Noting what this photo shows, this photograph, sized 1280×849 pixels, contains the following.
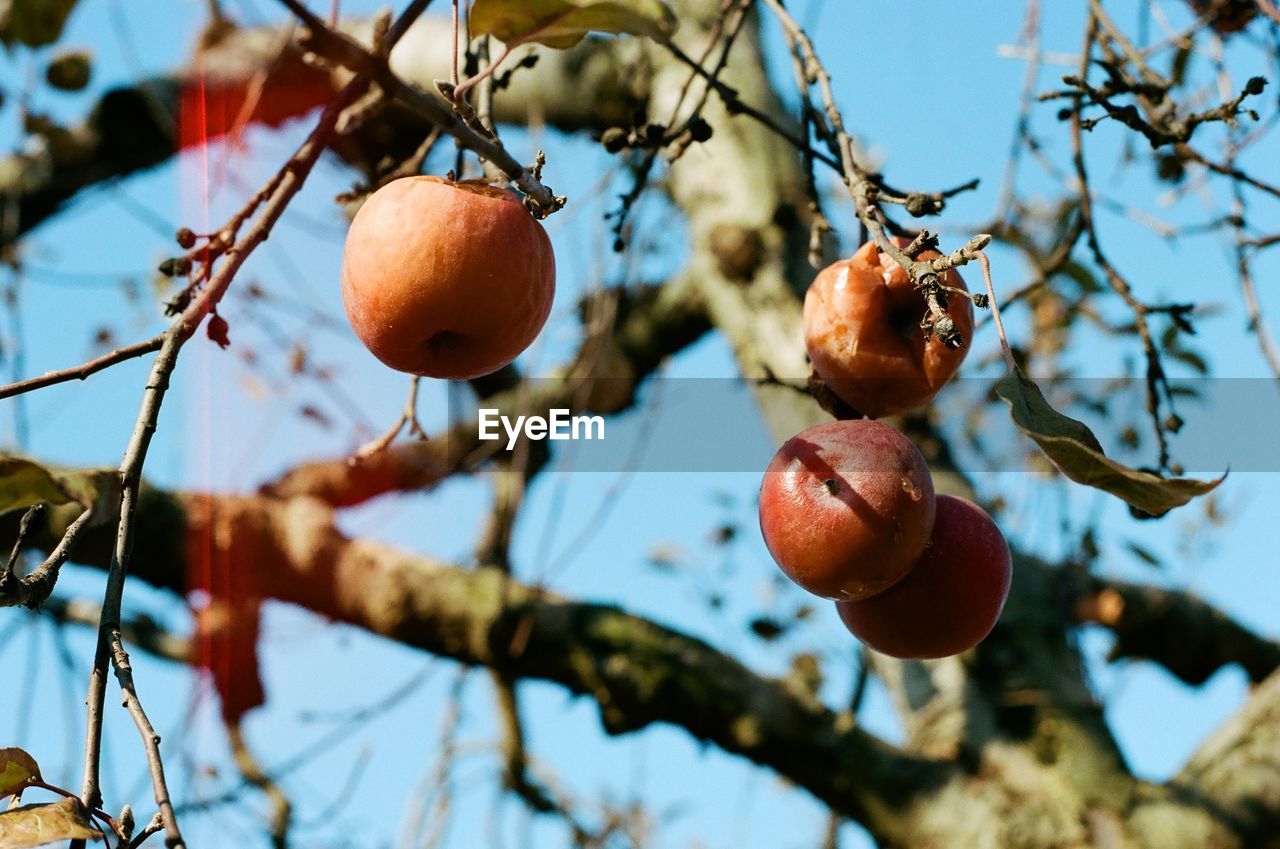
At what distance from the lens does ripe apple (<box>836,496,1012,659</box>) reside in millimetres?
995

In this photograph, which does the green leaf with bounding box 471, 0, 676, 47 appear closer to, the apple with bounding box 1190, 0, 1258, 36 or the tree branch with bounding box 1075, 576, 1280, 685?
the apple with bounding box 1190, 0, 1258, 36

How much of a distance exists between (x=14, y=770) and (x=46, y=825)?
0.47 ft

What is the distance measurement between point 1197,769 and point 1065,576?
488 millimetres

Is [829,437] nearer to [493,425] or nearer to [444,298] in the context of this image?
[444,298]

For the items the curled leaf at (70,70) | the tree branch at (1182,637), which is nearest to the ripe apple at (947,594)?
the curled leaf at (70,70)

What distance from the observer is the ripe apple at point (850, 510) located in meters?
0.90

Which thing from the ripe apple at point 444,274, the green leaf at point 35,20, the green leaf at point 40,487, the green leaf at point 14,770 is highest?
the green leaf at point 35,20

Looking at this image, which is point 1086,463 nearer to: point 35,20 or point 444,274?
point 444,274

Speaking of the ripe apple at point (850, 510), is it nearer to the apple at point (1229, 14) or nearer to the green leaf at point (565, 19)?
the green leaf at point (565, 19)

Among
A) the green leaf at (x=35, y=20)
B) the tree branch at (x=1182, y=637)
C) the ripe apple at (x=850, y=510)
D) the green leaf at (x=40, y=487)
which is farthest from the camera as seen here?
the tree branch at (x=1182, y=637)

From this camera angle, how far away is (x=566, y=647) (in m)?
2.35

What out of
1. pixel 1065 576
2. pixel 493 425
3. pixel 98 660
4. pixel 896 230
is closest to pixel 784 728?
pixel 1065 576

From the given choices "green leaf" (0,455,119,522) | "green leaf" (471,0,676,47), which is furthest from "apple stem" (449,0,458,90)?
"green leaf" (0,455,119,522)

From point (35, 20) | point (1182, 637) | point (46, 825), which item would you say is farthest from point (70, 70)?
point (1182, 637)
